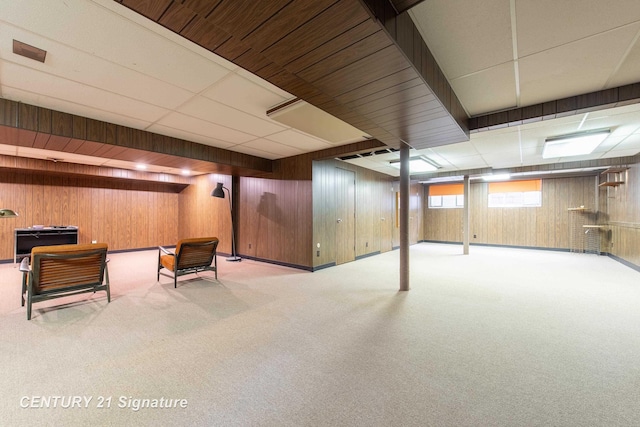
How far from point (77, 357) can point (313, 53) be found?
2925 millimetres

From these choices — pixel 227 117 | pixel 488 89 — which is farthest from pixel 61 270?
pixel 488 89

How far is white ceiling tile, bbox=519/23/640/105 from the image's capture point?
191 centimetres

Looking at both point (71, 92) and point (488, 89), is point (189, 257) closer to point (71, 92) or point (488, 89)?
point (71, 92)

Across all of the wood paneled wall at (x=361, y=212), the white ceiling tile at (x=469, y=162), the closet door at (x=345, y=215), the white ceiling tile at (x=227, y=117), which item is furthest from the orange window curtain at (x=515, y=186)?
the white ceiling tile at (x=227, y=117)

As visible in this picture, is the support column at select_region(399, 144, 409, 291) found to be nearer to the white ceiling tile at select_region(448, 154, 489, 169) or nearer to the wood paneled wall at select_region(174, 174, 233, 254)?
the white ceiling tile at select_region(448, 154, 489, 169)

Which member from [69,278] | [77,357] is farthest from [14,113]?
[77,357]

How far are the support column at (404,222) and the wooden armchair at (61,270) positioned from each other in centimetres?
407

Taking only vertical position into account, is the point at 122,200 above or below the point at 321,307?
above

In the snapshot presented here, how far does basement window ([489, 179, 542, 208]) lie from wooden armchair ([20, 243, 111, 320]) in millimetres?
10770

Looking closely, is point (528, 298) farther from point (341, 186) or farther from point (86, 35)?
point (86, 35)

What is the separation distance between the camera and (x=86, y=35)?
1.80 m

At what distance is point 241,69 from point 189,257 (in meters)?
3.14

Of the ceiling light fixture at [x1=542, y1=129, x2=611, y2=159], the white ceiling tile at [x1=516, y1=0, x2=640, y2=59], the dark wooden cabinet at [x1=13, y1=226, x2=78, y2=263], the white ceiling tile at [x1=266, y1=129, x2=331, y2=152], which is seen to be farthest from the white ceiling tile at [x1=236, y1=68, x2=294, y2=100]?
the dark wooden cabinet at [x1=13, y1=226, x2=78, y2=263]

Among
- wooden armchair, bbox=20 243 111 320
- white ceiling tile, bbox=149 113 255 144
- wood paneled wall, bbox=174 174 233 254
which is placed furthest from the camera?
wood paneled wall, bbox=174 174 233 254
